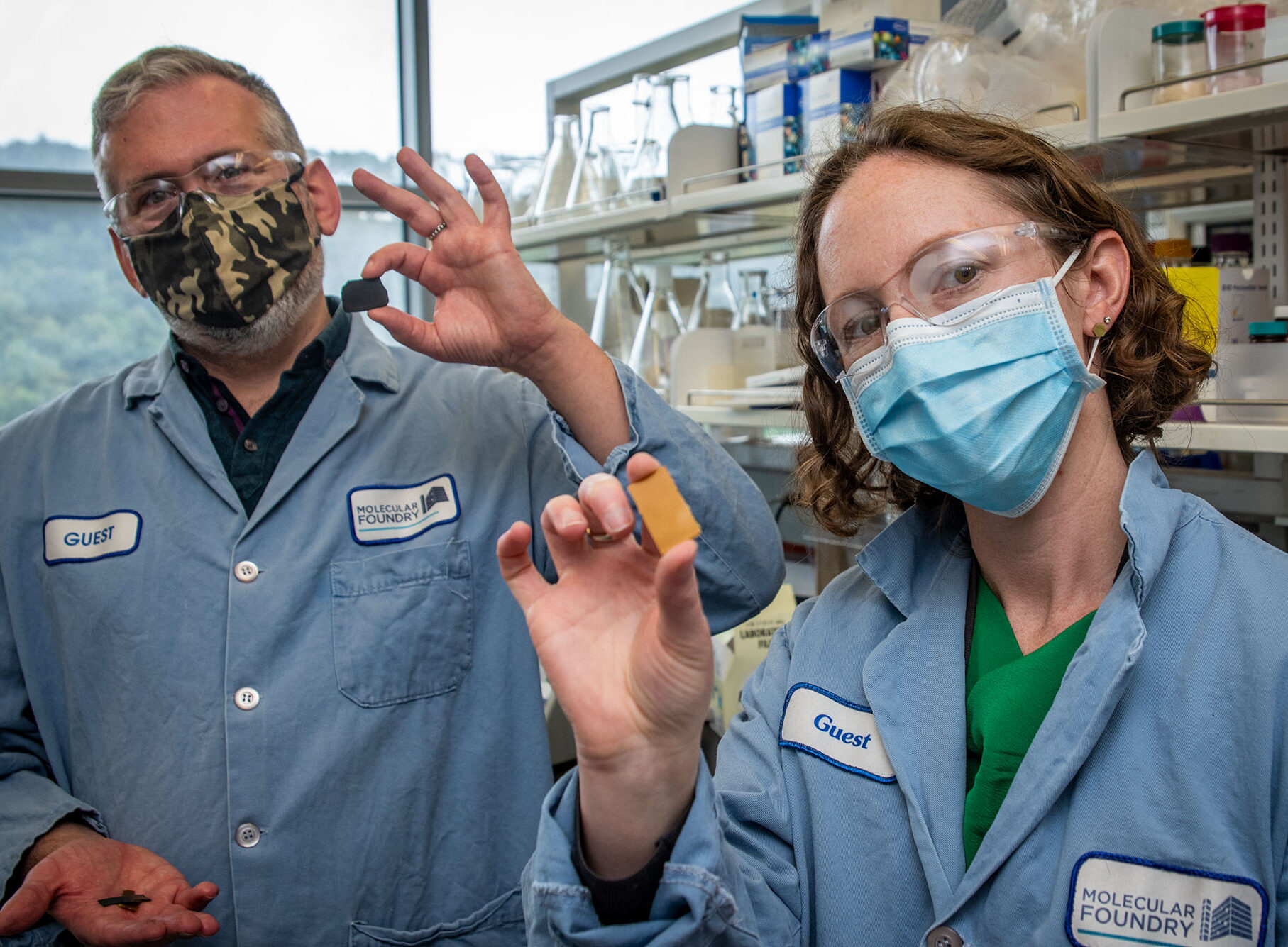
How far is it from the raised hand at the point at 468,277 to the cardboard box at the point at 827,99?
82 cm

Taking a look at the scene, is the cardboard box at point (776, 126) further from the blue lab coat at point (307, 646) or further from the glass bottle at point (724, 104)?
the blue lab coat at point (307, 646)

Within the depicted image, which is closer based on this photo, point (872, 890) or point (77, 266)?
point (872, 890)

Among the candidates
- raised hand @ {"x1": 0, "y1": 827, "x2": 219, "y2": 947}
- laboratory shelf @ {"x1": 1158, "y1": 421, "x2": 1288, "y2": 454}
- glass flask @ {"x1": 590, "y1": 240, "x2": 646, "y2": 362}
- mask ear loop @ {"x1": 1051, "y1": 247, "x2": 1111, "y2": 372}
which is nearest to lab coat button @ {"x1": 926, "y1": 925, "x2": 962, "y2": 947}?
mask ear loop @ {"x1": 1051, "y1": 247, "x2": 1111, "y2": 372}

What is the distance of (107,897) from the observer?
3.95 feet

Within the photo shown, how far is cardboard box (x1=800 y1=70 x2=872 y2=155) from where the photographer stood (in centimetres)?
182

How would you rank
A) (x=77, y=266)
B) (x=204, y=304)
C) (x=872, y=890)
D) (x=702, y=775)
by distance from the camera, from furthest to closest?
(x=77, y=266)
(x=204, y=304)
(x=872, y=890)
(x=702, y=775)

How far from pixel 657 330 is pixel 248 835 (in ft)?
5.31

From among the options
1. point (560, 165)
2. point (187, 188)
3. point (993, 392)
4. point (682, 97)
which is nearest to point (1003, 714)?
point (993, 392)

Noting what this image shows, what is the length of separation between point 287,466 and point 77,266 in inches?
109

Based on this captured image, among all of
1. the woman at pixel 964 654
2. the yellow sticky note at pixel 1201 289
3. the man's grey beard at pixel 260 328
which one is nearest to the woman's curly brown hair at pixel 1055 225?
the woman at pixel 964 654

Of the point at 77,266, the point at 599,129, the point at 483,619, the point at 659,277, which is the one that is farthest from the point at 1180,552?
the point at 77,266

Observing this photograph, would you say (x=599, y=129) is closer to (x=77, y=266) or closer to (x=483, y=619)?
(x=483, y=619)

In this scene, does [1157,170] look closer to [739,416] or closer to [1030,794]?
[739,416]

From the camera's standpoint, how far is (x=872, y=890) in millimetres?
994
